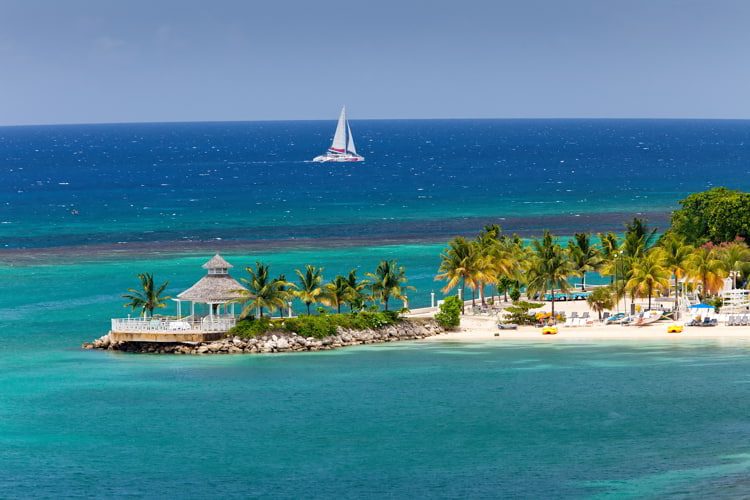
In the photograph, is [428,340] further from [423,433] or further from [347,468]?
[347,468]

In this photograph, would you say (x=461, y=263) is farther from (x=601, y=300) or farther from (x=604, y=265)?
(x=604, y=265)

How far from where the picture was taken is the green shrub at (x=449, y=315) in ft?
290

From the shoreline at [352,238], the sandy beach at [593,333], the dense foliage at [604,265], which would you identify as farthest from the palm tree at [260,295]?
the shoreline at [352,238]

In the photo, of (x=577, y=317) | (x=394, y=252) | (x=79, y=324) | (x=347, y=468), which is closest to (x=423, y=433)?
(x=347, y=468)

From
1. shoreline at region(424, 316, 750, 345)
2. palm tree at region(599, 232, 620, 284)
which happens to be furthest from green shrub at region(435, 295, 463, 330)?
palm tree at region(599, 232, 620, 284)

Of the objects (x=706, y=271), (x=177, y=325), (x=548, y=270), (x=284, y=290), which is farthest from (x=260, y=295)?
(x=706, y=271)

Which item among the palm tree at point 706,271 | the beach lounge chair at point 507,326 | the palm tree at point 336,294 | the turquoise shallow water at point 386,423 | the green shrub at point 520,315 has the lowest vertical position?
the turquoise shallow water at point 386,423

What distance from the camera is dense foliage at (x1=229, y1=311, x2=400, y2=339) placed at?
82688 millimetres

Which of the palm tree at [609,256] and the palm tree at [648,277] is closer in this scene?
the palm tree at [648,277]

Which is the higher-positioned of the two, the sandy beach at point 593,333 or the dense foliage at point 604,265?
the dense foliage at point 604,265

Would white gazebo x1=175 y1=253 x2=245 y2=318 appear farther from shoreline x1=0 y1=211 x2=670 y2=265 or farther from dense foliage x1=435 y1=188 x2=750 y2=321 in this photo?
shoreline x1=0 y1=211 x2=670 y2=265

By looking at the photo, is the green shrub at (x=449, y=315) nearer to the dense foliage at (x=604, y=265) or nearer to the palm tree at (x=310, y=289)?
the dense foliage at (x=604, y=265)

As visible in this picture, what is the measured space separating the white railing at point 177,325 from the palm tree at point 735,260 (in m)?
33.5

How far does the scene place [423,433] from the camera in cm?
6412
